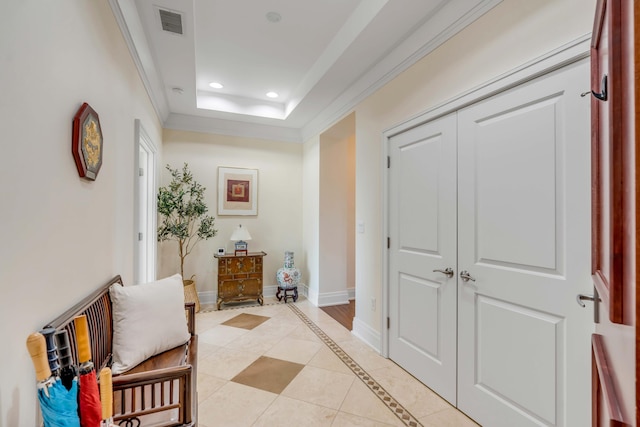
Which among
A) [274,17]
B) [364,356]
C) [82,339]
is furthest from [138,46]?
[364,356]

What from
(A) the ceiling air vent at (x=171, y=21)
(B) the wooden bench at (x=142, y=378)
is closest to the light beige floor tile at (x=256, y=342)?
(B) the wooden bench at (x=142, y=378)

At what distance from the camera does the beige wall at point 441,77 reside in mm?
1475

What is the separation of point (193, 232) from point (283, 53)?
2.68 m

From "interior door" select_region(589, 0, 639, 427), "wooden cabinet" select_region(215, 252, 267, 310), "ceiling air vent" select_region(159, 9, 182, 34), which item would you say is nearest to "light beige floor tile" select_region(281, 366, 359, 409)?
"interior door" select_region(589, 0, 639, 427)

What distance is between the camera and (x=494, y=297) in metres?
1.73

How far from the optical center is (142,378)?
3.89 ft

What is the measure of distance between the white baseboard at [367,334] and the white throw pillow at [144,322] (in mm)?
1717

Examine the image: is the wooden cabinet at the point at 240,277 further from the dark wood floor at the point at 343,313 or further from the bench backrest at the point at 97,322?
the bench backrest at the point at 97,322

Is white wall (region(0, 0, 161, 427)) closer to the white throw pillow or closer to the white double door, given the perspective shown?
the white throw pillow

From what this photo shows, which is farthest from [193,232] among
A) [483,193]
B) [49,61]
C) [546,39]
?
[546,39]

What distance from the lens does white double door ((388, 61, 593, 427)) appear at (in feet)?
4.56

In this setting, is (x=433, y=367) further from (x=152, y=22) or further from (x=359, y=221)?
(x=152, y=22)

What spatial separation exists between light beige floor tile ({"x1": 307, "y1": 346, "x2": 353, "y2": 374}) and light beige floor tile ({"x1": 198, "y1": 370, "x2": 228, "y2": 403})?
0.74 meters

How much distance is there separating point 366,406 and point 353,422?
19cm
